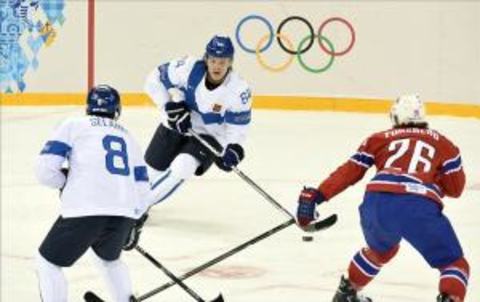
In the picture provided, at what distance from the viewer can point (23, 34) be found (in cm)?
1090

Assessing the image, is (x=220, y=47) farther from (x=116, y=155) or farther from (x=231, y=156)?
(x=116, y=155)

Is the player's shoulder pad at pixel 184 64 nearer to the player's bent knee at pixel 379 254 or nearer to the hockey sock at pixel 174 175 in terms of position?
the hockey sock at pixel 174 175

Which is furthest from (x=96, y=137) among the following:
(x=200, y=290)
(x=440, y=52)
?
(x=440, y=52)

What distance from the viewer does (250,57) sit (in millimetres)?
11148

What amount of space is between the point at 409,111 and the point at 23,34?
6.66 m

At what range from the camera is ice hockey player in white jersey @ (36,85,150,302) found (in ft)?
14.6

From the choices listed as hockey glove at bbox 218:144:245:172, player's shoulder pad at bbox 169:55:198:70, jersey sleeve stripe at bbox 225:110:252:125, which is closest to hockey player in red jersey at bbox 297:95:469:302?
hockey glove at bbox 218:144:245:172

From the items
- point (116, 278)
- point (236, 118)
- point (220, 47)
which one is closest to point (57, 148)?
point (116, 278)

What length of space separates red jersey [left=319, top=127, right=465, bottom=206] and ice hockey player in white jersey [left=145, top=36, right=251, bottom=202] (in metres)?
1.54

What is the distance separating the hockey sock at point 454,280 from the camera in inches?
175

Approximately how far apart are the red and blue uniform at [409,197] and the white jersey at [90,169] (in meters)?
0.75

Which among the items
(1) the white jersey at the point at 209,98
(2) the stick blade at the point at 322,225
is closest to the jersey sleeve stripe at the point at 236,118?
(1) the white jersey at the point at 209,98

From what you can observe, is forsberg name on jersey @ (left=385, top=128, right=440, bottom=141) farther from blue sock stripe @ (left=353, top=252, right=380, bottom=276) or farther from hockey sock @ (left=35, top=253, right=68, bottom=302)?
hockey sock @ (left=35, top=253, right=68, bottom=302)

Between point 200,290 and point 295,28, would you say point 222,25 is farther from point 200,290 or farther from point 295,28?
point 200,290
